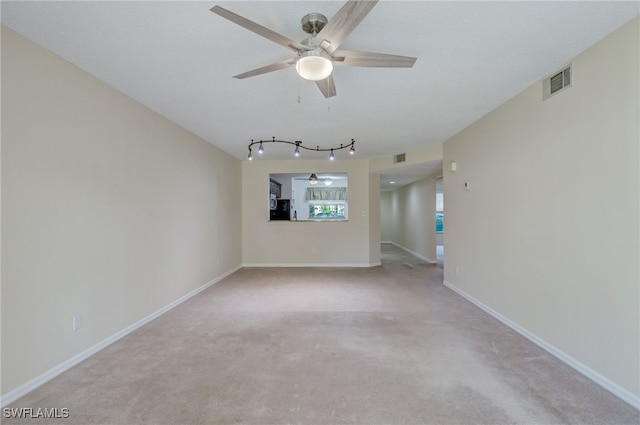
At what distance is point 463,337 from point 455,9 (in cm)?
272

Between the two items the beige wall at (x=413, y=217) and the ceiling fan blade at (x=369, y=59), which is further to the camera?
the beige wall at (x=413, y=217)

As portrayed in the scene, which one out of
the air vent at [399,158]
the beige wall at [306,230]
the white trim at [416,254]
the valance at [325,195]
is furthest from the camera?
the valance at [325,195]

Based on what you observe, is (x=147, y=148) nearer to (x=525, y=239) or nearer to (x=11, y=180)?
(x=11, y=180)

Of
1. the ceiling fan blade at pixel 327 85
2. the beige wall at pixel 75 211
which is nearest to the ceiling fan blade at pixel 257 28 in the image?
the ceiling fan blade at pixel 327 85

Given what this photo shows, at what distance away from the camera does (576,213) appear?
87.3 inches

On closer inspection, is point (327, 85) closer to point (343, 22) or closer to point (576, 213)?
point (343, 22)

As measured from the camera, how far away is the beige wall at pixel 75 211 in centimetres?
191

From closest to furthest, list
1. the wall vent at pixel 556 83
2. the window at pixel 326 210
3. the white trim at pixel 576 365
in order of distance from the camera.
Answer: the white trim at pixel 576 365 < the wall vent at pixel 556 83 < the window at pixel 326 210

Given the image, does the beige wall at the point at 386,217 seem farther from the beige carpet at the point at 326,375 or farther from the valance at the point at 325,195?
the beige carpet at the point at 326,375

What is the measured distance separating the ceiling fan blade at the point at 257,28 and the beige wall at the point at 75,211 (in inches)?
64.4

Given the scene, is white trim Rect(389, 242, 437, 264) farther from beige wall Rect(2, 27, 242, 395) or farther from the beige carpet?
beige wall Rect(2, 27, 242, 395)

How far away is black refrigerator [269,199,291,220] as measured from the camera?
687 centimetres

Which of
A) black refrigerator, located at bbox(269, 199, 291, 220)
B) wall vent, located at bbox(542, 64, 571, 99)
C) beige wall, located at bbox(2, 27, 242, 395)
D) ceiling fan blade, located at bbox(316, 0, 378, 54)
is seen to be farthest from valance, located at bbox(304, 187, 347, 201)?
ceiling fan blade, located at bbox(316, 0, 378, 54)

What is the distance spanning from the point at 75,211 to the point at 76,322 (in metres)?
0.92
